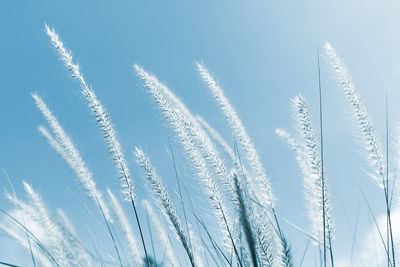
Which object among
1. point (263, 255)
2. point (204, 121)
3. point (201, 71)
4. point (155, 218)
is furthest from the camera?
point (155, 218)

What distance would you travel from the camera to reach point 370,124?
2.10 m

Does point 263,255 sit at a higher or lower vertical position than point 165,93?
lower

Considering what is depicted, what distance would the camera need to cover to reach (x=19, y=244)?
2.53 metres

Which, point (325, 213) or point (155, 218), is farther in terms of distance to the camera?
point (155, 218)

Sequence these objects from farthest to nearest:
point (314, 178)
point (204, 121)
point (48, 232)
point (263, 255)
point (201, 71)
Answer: point (204, 121) < point (201, 71) < point (48, 232) < point (314, 178) < point (263, 255)

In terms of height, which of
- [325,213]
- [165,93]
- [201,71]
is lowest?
[325,213]

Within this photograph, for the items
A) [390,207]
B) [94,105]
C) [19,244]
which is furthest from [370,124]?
[19,244]

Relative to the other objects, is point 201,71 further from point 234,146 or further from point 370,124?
point 370,124

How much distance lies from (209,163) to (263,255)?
0.44 m

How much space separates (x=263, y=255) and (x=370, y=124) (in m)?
0.96

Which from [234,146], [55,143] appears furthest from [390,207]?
[55,143]

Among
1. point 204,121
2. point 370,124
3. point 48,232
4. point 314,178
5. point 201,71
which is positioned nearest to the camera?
point 314,178

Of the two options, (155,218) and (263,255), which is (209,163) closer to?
(263,255)

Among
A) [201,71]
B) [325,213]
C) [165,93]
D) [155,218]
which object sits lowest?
[325,213]
